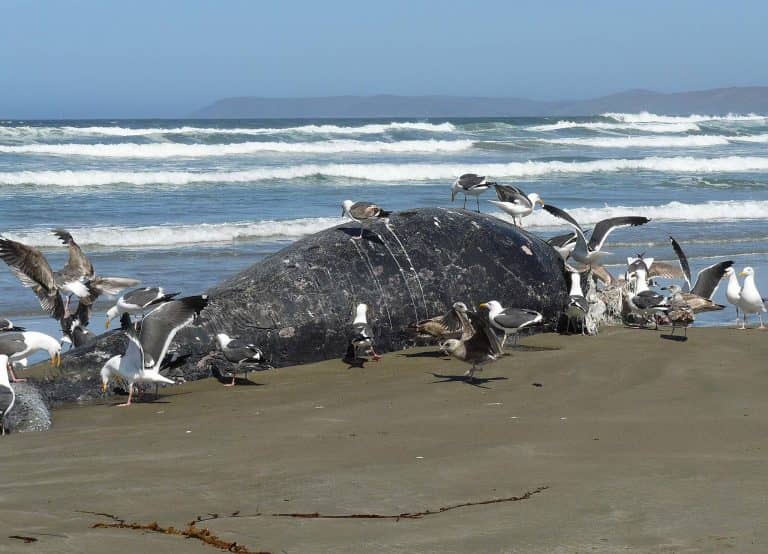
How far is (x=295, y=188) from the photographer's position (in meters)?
27.8

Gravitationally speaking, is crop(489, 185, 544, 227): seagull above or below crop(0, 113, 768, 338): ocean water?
above

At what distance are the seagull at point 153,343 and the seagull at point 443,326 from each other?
2.06 m

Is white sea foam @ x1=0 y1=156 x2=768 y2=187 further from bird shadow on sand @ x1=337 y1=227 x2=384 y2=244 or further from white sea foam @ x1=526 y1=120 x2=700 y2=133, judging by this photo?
white sea foam @ x1=526 y1=120 x2=700 y2=133

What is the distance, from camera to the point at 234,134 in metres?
49.4

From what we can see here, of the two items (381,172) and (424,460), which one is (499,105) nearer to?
(381,172)

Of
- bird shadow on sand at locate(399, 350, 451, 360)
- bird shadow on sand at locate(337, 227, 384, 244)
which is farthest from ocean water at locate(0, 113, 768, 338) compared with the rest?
bird shadow on sand at locate(399, 350, 451, 360)

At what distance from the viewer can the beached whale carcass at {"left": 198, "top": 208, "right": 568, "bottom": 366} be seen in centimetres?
858

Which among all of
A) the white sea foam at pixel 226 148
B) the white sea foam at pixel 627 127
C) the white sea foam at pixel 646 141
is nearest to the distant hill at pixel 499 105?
the white sea foam at pixel 627 127

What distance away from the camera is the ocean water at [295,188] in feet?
52.3

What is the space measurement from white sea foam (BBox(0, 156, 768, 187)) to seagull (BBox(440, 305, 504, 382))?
70.6 feet

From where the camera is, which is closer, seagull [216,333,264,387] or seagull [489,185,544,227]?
seagull [216,333,264,387]

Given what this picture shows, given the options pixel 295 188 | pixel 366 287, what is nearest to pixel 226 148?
pixel 295 188

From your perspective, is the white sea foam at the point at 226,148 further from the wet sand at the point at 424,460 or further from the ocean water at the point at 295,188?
the wet sand at the point at 424,460

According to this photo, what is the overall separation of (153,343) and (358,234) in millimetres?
2500
